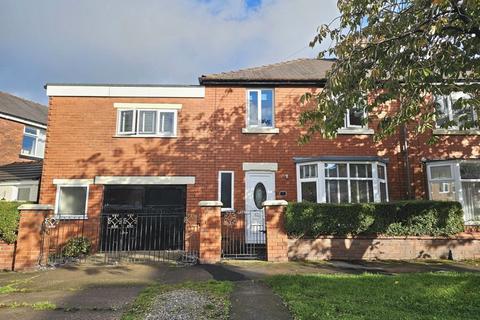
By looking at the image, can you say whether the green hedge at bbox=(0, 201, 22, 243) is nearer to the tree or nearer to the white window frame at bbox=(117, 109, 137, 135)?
the white window frame at bbox=(117, 109, 137, 135)

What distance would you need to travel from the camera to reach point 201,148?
13.6 m

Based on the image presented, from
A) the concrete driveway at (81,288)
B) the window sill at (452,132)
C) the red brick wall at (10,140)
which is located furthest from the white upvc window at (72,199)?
the window sill at (452,132)

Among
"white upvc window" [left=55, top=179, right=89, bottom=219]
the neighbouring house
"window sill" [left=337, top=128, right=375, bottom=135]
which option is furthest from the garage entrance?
"window sill" [left=337, top=128, right=375, bottom=135]

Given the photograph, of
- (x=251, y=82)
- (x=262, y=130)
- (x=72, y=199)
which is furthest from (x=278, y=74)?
(x=72, y=199)

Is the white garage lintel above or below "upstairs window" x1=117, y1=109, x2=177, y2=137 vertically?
below

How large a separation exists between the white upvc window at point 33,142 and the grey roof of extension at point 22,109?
2.16 ft

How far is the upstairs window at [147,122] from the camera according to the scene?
44.8 ft

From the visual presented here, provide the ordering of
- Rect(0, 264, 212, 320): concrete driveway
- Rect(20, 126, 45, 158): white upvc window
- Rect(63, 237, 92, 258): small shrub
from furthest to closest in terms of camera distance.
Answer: Rect(20, 126, 45, 158): white upvc window < Rect(63, 237, 92, 258): small shrub < Rect(0, 264, 212, 320): concrete driveway

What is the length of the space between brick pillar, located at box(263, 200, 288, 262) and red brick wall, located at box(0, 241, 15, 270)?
6941 millimetres

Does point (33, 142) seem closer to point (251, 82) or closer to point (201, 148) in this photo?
point (201, 148)

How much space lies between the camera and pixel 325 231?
10547 millimetres

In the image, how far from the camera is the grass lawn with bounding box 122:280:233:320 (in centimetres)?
547

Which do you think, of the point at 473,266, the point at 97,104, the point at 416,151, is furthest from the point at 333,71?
the point at 97,104

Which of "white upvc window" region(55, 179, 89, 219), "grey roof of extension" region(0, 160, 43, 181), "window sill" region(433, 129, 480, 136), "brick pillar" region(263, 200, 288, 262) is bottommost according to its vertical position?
"brick pillar" region(263, 200, 288, 262)
